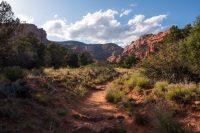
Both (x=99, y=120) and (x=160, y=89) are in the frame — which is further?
(x=160, y=89)

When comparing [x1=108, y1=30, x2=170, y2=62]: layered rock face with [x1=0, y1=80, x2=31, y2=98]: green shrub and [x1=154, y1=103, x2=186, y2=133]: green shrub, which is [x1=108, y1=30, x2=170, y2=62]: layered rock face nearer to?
[x1=0, y1=80, x2=31, y2=98]: green shrub

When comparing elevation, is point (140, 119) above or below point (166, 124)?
below

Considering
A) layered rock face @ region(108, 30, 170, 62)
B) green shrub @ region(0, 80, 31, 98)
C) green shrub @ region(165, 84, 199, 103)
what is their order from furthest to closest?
layered rock face @ region(108, 30, 170, 62) → green shrub @ region(165, 84, 199, 103) → green shrub @ region(0, 80, 31, 98)

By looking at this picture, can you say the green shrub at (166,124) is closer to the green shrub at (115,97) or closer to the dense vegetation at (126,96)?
the dense vegetation at (126,96)

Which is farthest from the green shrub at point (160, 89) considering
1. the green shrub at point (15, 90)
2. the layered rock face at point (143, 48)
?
the layered rock face at point (143, 48)

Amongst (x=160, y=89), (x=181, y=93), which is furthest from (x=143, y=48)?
(x=181, y=93)

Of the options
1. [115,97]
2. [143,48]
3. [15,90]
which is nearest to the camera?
[15,90]

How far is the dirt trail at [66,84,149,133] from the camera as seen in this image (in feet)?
32.0

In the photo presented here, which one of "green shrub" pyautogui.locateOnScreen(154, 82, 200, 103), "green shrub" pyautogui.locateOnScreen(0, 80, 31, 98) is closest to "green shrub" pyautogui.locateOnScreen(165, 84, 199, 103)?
"green shrub" pyautogui.locateOnScreen(154, 82, 200, 103)

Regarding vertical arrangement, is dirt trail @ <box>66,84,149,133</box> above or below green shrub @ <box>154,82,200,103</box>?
below

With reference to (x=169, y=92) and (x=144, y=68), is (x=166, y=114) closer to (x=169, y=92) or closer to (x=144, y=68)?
(x=169, y=92)

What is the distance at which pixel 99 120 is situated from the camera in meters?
11.4

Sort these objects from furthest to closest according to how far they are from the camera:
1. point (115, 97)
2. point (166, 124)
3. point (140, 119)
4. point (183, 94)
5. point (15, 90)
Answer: point (115, 97) < point (183, 94) < point (15, 90) < point (140, 119) < point (166, 124)

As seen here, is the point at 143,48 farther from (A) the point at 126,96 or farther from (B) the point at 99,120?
(B) the point at 99,120
